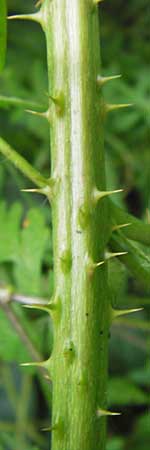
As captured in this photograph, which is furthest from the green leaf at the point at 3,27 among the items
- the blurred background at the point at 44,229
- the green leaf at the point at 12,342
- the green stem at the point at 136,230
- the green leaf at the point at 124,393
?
the green leaf at the point at 124,393

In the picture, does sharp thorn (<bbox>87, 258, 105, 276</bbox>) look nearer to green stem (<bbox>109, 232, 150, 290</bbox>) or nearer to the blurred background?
green stem (<bbox>109, 232, 150, 290</bbox>)

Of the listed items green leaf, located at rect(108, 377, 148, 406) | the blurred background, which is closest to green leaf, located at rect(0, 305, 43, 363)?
the blurred background

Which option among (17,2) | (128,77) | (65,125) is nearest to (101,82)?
(65,125)

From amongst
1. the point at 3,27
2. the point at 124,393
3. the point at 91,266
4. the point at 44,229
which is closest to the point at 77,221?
the point at 91,266

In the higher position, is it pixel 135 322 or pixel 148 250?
pixel 148 250

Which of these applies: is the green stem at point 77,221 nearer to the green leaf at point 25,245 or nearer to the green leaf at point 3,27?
the green leaf at point 3,27

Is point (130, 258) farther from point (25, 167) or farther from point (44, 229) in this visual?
point (44, 229)

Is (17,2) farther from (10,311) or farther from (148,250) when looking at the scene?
(148,250)

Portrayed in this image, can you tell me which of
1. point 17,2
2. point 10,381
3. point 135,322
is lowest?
point 10,381
